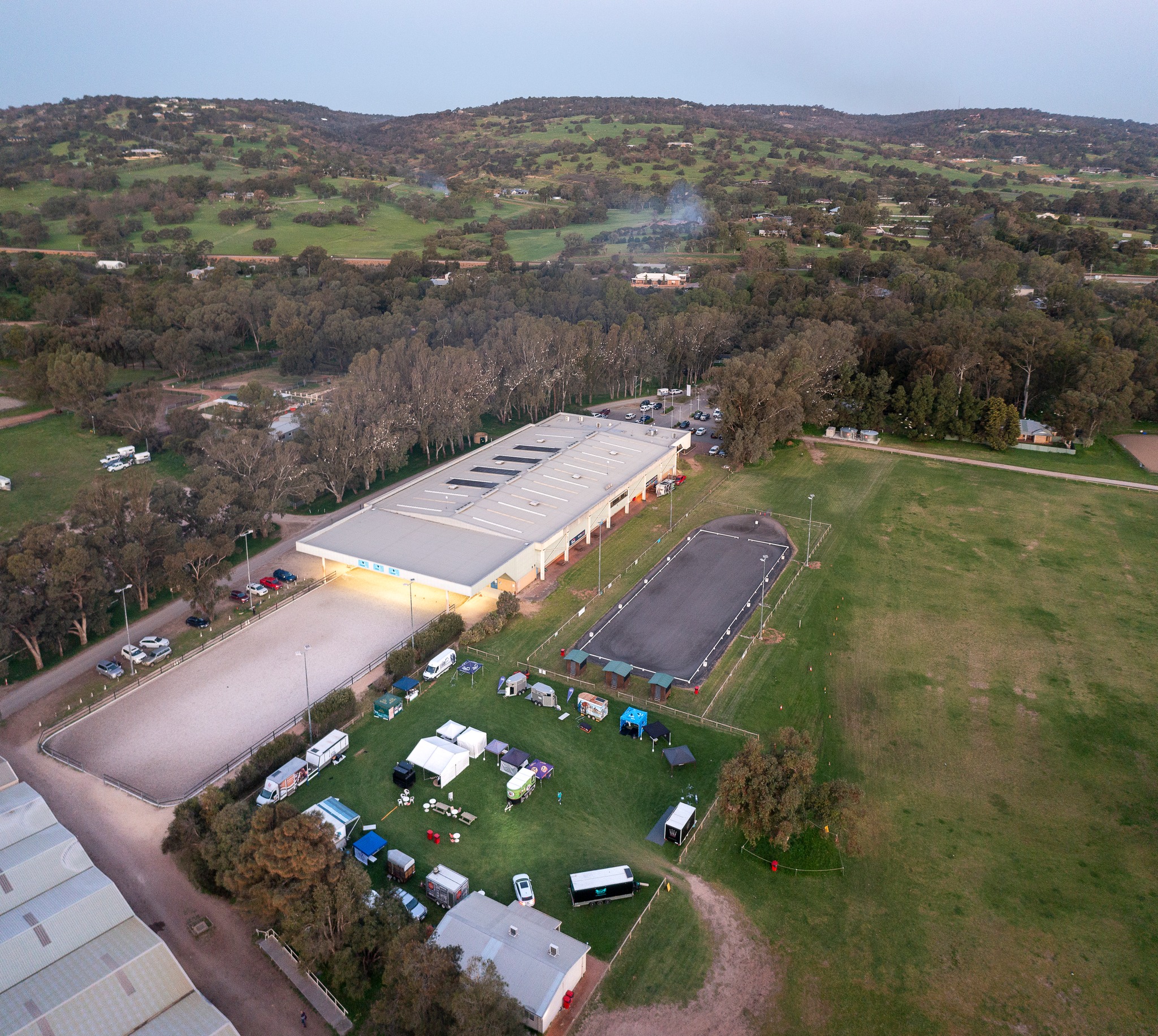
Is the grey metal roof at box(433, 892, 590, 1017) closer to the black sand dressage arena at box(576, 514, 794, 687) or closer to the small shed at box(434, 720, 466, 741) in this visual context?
the small shed at box(434, 720, 466, 741)

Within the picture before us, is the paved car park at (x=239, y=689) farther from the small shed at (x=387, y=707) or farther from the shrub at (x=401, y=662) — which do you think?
the small shed at (x=387, y=707)

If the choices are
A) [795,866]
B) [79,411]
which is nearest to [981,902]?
[795,866]

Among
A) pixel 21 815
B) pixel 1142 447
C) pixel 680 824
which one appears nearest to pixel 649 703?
pixel 680 824

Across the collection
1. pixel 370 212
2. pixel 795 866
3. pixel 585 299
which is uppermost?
pixel 370 212

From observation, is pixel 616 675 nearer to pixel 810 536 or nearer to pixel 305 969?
pixel 305 969

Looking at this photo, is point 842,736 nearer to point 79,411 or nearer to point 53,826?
point 53,826

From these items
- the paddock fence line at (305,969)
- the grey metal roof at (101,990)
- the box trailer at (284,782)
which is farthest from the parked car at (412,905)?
the box trailer at (284,782)

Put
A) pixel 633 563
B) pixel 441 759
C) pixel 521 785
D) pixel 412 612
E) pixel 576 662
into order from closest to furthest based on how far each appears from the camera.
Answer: pixel 521 785 < pixel 441 759 < pixel 576 662 < pixel 412 612 < pixel 633 563
